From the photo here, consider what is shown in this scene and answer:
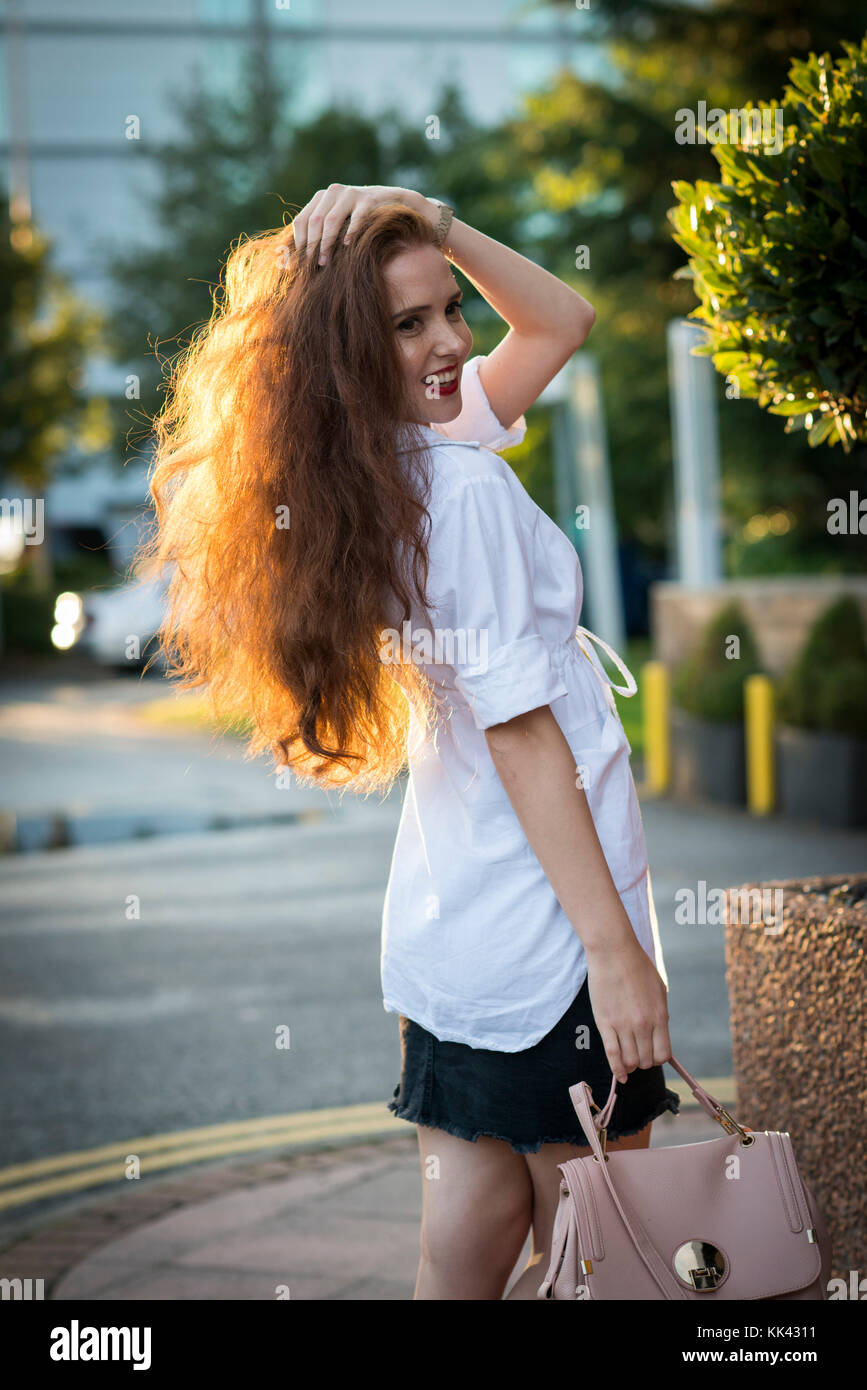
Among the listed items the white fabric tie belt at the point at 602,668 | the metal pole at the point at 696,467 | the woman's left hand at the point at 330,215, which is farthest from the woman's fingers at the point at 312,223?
the metal pole at the point at 696,467

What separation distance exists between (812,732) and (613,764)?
892 cm

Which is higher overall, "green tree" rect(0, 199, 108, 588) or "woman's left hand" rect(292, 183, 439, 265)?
"green tree" rect(0, 199, 108, 588)

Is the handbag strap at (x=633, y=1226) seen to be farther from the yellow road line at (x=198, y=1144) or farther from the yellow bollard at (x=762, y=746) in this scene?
the yellow bollard at (x=762, y=746)

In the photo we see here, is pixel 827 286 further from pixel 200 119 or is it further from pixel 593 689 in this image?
pixel 200 119

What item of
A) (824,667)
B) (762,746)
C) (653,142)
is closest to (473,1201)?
(824,667)

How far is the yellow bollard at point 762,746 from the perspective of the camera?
36.9ft

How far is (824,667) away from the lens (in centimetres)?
1085

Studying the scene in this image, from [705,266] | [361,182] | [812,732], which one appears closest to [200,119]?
[361,182]

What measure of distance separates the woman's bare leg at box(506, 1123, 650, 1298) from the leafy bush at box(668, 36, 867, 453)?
4.77 feet

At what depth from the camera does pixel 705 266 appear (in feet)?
10.0

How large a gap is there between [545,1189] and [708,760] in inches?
388

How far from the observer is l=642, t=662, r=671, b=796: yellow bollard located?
12375 millimetres

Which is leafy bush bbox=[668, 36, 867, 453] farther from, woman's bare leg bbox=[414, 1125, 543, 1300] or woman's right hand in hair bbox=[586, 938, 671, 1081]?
woman's bare leg bbox=[414, 1125, 543, 1300]

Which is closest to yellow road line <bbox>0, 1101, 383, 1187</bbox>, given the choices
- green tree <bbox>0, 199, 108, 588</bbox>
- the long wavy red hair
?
the long wavy red hair
